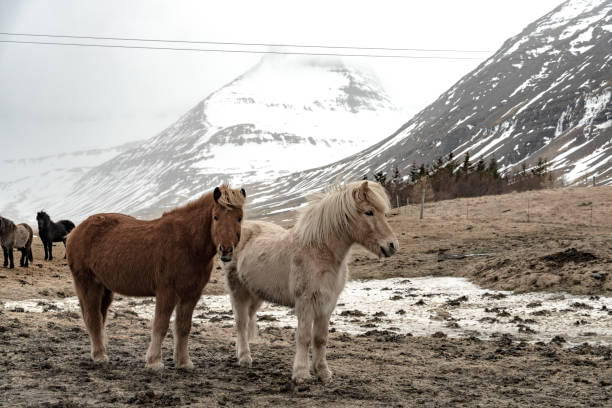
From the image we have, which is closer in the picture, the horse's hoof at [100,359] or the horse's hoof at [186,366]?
the horse's hoof at [186,366]

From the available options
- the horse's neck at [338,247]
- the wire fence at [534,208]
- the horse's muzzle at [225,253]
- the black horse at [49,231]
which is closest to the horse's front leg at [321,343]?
the horse's neck at [338,247]

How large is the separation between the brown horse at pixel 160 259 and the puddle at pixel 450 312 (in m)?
5.25

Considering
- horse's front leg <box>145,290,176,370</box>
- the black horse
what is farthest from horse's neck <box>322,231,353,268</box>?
the black horse

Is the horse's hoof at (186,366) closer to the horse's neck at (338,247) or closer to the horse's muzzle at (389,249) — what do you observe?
the horse's neck at (338,247)

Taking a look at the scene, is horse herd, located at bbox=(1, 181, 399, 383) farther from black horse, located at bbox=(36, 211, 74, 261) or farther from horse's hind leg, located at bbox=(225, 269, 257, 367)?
black horse, located at bbox=(36, 211, 74, 261)

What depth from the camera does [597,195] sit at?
4522cm

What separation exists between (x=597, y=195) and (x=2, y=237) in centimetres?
4110

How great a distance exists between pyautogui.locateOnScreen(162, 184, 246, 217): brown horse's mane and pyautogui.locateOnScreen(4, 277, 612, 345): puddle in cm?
566

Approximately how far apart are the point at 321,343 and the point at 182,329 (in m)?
1.90

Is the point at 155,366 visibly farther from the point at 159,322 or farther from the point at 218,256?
the point at 218,256

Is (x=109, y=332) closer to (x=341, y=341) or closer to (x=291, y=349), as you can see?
(x=291, y=349)

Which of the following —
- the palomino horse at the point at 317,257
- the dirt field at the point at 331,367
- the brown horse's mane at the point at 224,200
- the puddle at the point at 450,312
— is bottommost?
the puddle at the point at 450,312

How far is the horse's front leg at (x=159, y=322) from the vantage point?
302 inches

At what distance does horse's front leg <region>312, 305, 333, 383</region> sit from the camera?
25.4 ft
